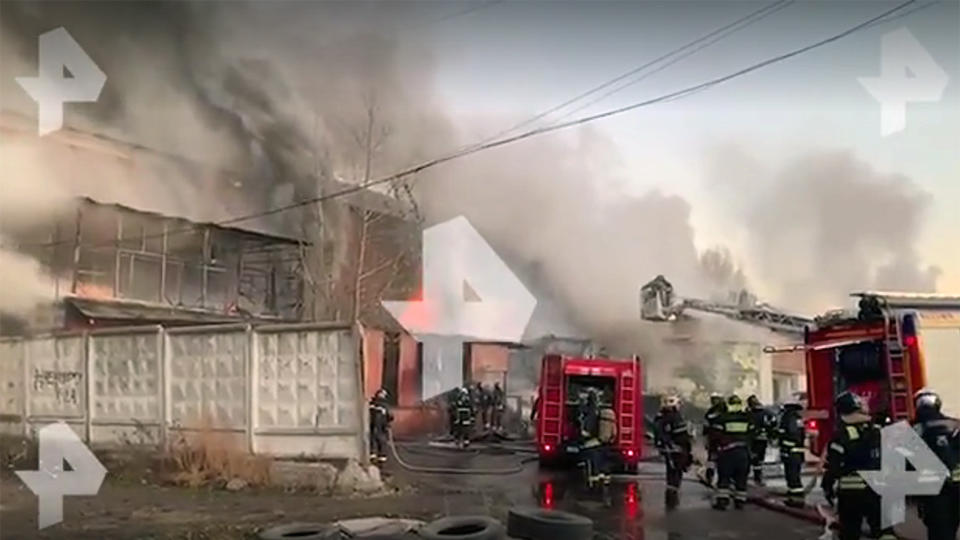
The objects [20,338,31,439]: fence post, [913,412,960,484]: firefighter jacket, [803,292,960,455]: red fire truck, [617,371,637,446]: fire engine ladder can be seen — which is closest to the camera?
[913,412,960,484]: firefighter jacket

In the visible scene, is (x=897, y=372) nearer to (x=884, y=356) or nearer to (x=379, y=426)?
(x=884, y=356)

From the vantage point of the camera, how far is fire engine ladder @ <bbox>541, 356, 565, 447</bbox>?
29.7ft

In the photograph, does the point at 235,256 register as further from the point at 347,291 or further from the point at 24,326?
the point at 24,326

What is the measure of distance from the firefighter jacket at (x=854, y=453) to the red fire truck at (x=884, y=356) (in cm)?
162

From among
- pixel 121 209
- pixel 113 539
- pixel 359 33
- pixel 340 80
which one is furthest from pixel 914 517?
pixel 121 209

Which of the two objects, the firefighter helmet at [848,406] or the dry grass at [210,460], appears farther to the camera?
the dry grass at [210,460]

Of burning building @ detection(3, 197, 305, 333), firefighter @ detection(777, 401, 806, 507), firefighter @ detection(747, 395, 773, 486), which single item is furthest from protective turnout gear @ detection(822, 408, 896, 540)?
burning building @ detection(3, 197, 305, 333)

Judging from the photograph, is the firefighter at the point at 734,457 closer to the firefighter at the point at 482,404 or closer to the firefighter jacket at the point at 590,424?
the firefighter jacket at the point at 590,424

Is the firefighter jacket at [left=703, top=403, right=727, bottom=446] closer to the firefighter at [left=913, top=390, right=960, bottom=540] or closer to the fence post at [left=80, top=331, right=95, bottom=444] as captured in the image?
the firefighter at [left=913, top=390, right=960, bottom=540]

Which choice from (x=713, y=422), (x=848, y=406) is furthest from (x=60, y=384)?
(x=848, y=406)

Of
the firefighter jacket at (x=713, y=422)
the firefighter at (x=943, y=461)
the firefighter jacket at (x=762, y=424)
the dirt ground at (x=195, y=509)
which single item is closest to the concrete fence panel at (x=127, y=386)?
the dirt ground at (x=195, y=509)

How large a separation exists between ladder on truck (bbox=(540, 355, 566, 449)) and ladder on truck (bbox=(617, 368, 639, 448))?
63 cm

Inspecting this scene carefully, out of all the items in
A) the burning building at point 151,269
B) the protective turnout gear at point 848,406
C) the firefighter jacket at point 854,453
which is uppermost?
the burning building at point 151,269

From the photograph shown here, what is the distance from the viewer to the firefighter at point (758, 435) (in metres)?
7.30
